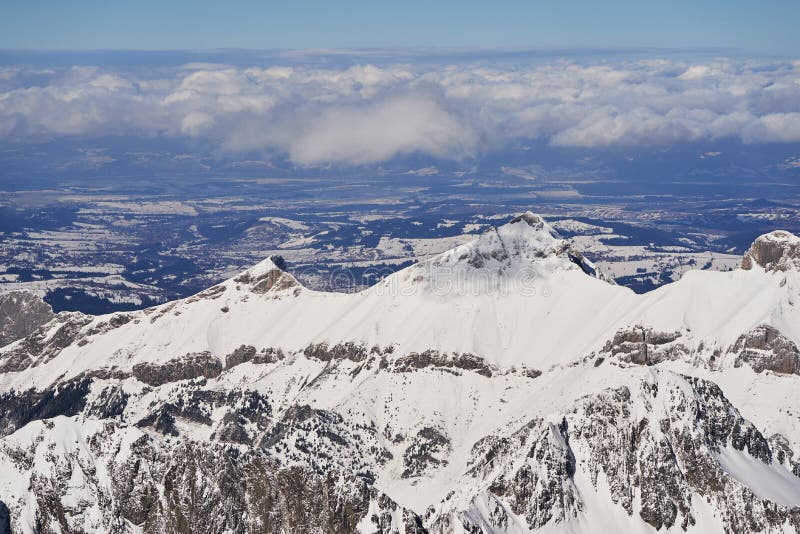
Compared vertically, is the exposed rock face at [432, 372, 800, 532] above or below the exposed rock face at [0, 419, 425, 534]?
below

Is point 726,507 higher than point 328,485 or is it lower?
lower

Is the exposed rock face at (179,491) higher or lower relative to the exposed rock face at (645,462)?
higher

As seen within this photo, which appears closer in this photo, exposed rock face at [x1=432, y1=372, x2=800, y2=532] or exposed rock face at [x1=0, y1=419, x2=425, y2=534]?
exposed rock face at [x1=0, y1=419, x2=425, y2=534]

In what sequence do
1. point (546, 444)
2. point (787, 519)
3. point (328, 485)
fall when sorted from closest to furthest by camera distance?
point (328, 485) < point (787, 519) < point (546, 444)

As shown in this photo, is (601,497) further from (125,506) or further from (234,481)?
(125,506)

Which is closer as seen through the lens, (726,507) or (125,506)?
(125,506)

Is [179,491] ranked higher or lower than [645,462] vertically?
higher

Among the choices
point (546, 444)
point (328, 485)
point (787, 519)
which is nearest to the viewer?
point (328, 485)

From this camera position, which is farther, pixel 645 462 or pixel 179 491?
pixel 645 462

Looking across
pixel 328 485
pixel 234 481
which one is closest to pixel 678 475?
pixel 328 485

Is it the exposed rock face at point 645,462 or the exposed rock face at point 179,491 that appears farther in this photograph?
the exposed rock face at point 645,462
